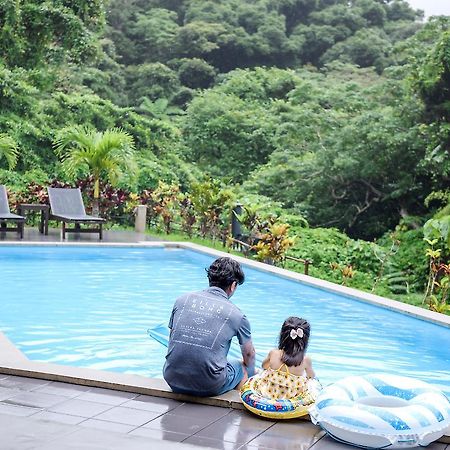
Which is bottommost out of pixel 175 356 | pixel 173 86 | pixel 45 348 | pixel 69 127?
pixel 45 348

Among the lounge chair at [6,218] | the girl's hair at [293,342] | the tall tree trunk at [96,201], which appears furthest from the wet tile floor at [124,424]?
the tall tree trunk at [96,201]

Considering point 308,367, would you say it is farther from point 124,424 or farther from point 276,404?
point 124,424

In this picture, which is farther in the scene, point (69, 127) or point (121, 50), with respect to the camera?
point (121, 50)

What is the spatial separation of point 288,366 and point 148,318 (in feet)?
13.1

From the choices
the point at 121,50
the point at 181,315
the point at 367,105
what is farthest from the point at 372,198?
the point at 121,50

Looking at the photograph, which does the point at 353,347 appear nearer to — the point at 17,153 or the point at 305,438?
the point at 305,438

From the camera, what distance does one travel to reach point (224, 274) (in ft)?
14.7

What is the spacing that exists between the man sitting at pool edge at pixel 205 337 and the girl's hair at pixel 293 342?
0.79ft

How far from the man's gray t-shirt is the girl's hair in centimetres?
25

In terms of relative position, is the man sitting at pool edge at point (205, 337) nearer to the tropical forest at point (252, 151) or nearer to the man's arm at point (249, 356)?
the man's arm at point (249, 356)

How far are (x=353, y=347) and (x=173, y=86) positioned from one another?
2660cm

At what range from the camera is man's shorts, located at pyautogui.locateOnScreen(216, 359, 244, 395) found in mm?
4438

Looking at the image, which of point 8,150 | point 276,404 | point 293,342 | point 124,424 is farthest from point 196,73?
point 124,424

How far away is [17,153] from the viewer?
1855cm
